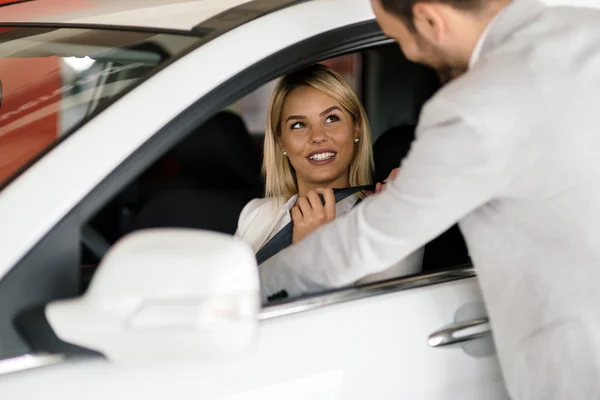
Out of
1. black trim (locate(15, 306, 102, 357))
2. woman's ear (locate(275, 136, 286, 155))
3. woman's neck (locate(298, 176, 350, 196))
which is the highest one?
woman's ear (locate(275, 136, 286, 155))

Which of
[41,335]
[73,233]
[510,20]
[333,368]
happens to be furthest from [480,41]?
[41,335]

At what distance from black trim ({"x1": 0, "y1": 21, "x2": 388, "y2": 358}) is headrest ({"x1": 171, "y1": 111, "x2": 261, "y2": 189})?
0.93 metres

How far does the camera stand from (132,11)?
1800 millimetres

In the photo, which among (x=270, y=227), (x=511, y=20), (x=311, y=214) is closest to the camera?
(x=511, y=20)

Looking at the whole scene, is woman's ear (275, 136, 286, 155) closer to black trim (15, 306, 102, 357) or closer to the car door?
the car door

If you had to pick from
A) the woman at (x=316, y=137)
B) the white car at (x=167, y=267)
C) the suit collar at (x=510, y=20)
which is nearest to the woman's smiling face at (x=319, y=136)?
the woman at (x=316, y=137)

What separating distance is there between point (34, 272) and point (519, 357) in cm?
81

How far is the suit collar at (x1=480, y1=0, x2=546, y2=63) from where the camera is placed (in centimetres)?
138

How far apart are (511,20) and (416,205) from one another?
36 centimetres

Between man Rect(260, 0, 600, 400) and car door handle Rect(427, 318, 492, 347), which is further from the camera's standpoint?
car door handle Rect(427, 318, 492, 347)

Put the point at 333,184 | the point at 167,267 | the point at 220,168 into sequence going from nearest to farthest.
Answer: the point at 167,267
the point at 333,184
the point at 220,168

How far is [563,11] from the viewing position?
141 cm

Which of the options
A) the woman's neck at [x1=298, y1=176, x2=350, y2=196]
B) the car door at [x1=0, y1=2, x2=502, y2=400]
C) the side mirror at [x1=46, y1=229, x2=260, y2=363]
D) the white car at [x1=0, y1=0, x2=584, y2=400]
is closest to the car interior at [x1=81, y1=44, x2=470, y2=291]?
the woman's neck at [x1=298, y1=176, x2=350, y2=196]

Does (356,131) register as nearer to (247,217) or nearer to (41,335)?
(247,217)
